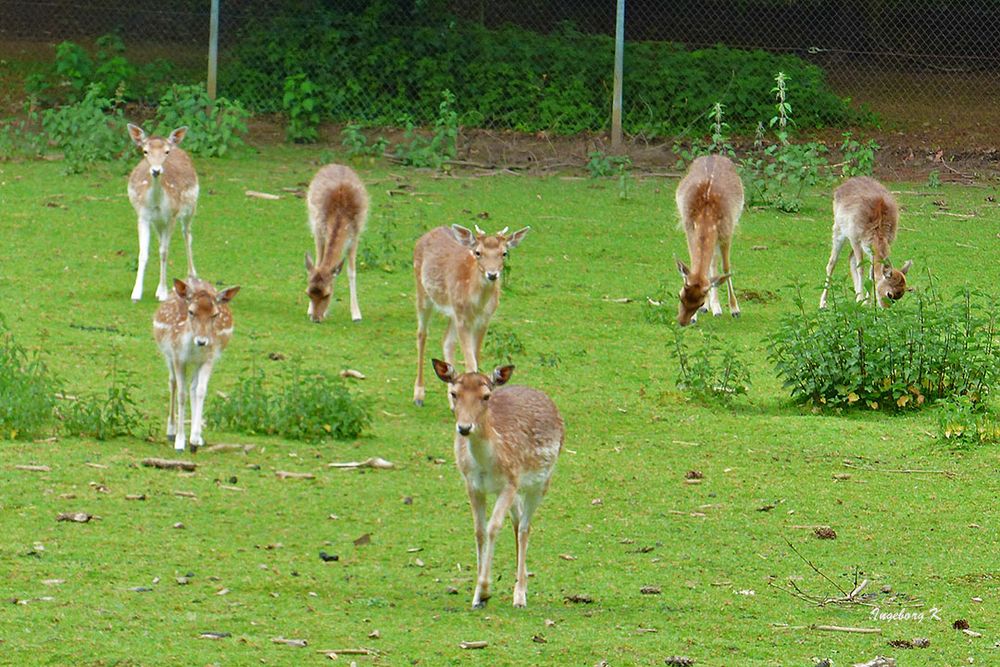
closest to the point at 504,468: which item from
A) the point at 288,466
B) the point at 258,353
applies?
the point at 288,466

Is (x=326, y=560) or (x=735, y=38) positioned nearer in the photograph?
(x=326, y=560)

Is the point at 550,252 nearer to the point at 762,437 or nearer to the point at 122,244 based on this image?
the point at 122,244

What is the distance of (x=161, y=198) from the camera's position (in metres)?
14.7

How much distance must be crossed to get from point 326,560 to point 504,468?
1.04 metres

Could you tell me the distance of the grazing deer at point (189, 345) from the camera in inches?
392

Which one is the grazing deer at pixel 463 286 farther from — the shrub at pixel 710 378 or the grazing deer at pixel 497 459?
the grazing deer at pixel 497 459

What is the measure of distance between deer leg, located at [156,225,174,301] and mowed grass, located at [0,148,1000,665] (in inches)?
15.9

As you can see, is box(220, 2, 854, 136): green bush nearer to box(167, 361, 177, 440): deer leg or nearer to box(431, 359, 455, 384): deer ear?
box(167, 361, 177, 440): deer leg

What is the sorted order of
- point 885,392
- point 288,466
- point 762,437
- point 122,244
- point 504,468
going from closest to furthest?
point 504,468, point 288,466, point 762,437, point 885,392, point 122,244

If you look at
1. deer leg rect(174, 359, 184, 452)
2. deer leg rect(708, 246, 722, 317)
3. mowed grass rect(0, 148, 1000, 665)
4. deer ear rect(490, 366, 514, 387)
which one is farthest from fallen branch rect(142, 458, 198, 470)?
deer leg rect(708, 246, 722, 317)

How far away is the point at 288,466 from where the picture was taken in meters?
9.65

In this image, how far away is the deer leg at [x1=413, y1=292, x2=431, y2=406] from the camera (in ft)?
38.8

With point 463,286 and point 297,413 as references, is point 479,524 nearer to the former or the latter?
point 297,413

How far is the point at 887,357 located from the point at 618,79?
10570 mm
